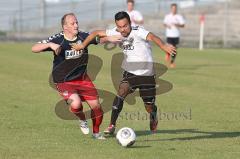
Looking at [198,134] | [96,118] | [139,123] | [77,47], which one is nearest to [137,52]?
[77,47]

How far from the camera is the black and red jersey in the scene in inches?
448

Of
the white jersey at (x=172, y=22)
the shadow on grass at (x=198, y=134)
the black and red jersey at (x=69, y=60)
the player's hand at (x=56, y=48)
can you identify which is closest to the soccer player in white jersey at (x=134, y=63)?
the black and red jersey at (x=69, y=60)

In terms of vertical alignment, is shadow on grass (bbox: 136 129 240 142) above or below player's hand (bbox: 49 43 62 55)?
below

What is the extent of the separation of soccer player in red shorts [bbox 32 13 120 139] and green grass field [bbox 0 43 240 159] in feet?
1.49

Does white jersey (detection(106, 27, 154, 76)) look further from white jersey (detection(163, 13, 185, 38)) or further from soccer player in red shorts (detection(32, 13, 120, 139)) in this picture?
white jersey (detection(163, 13, 185, 38))

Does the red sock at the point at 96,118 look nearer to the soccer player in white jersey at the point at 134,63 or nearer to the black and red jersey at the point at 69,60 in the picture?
the soccer player in white jersey at the point at 134,63

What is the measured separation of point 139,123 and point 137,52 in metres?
2.22

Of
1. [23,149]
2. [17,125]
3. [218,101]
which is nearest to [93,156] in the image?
[23,149]

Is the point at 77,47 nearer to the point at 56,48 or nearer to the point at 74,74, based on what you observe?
the point at 56,48

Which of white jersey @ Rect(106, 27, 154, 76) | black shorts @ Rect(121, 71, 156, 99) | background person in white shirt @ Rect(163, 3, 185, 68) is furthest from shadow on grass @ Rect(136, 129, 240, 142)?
background person in white shirt @ Rect(163, 3, 185, 68)

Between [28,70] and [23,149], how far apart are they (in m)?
14.4

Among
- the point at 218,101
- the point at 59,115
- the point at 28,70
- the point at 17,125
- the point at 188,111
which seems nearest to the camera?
the point at 17,125

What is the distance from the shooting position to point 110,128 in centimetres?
1164

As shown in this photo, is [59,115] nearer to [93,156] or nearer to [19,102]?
[19,102]
